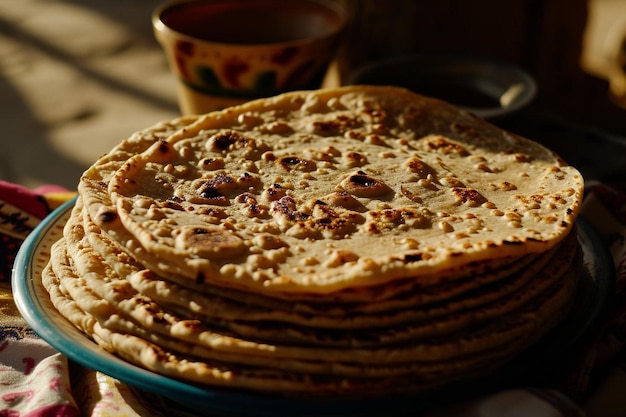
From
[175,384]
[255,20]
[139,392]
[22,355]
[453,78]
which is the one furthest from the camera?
[255,20]

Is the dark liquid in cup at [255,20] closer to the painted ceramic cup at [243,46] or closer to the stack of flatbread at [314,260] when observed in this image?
the painted ceramic cup at [243,46]

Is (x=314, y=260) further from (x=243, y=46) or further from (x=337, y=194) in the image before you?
(x=243, y=46)

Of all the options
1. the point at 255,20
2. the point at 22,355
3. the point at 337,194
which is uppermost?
the point at 337,194

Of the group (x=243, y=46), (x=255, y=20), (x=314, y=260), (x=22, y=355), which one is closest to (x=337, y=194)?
(x=314, y=260)

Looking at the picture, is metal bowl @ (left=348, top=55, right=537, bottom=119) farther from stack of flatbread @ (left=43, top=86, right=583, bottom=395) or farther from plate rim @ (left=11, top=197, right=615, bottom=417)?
plate rim @ (left=11, top=197, right=615, bottom=417)

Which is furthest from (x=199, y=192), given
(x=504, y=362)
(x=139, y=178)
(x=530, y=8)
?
(x=530, y=8)

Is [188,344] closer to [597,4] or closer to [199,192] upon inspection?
[199,192]

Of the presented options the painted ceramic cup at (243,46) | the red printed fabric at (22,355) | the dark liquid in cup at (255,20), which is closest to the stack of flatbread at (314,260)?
the red printed fabric at (22,355)
